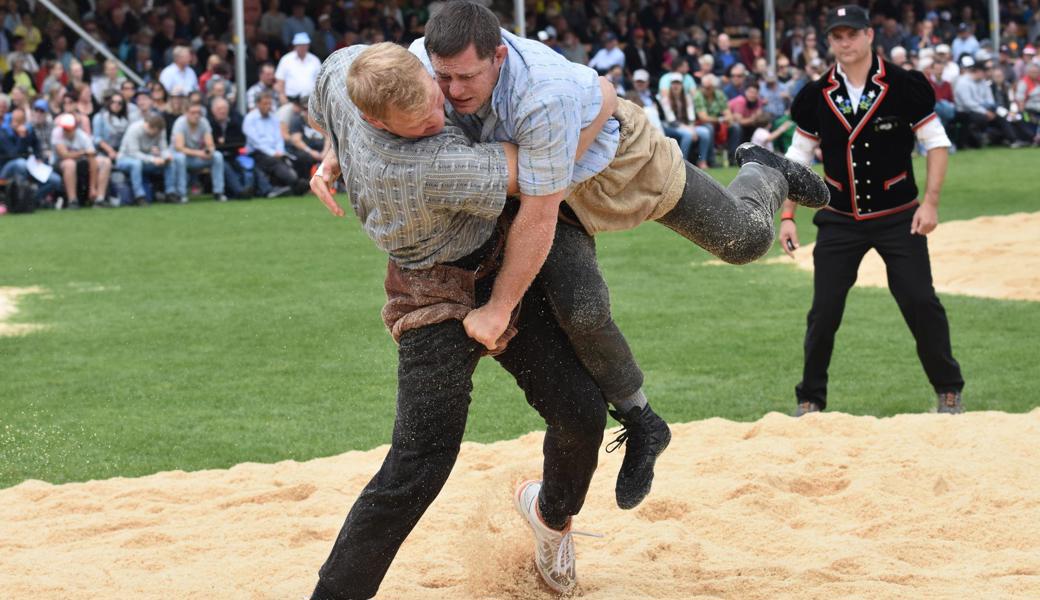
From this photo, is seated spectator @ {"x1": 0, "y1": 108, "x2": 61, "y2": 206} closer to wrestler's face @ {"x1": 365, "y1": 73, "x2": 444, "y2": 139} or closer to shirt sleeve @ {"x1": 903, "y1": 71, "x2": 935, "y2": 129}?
shirt sleeve @ {"x1": 903, "y1": 71, "x2": 935, "y2": 129}

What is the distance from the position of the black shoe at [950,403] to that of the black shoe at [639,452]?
9.92 feet

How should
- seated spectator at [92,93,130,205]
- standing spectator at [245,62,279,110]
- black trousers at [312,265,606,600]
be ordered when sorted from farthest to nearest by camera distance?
standing spectator at [245,62,279,110] → seated spectator at [92,93,130,205] → black trousers at [312,265,606,600]

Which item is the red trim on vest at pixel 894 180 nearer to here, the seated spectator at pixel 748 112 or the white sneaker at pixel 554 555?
the white sneaker at pixel 554 555

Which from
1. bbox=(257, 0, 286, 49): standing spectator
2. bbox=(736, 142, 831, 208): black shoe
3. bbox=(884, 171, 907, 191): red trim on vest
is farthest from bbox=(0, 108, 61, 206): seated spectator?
bbox=(736, 142, 831, 208): black shoe

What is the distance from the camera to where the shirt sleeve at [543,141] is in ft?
12.9

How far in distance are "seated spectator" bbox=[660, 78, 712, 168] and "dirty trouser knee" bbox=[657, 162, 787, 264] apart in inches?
719

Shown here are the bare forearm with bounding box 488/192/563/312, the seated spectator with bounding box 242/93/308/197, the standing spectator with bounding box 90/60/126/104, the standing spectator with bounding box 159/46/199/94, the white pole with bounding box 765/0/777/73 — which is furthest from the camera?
the white pole with bounding box 765/0/777/73

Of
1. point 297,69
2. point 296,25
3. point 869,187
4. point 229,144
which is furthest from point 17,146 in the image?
point 869,187

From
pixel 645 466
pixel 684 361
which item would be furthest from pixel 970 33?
pixel 645 466

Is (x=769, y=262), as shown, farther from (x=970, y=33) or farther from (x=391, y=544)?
(x=970, y=33)

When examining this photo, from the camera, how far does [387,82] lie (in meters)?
3.72

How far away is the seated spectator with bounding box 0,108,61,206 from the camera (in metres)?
18.0

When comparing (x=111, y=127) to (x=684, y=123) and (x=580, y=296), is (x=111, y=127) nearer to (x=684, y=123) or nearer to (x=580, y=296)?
(x=684, y=123)

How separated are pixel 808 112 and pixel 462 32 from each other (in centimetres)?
395
